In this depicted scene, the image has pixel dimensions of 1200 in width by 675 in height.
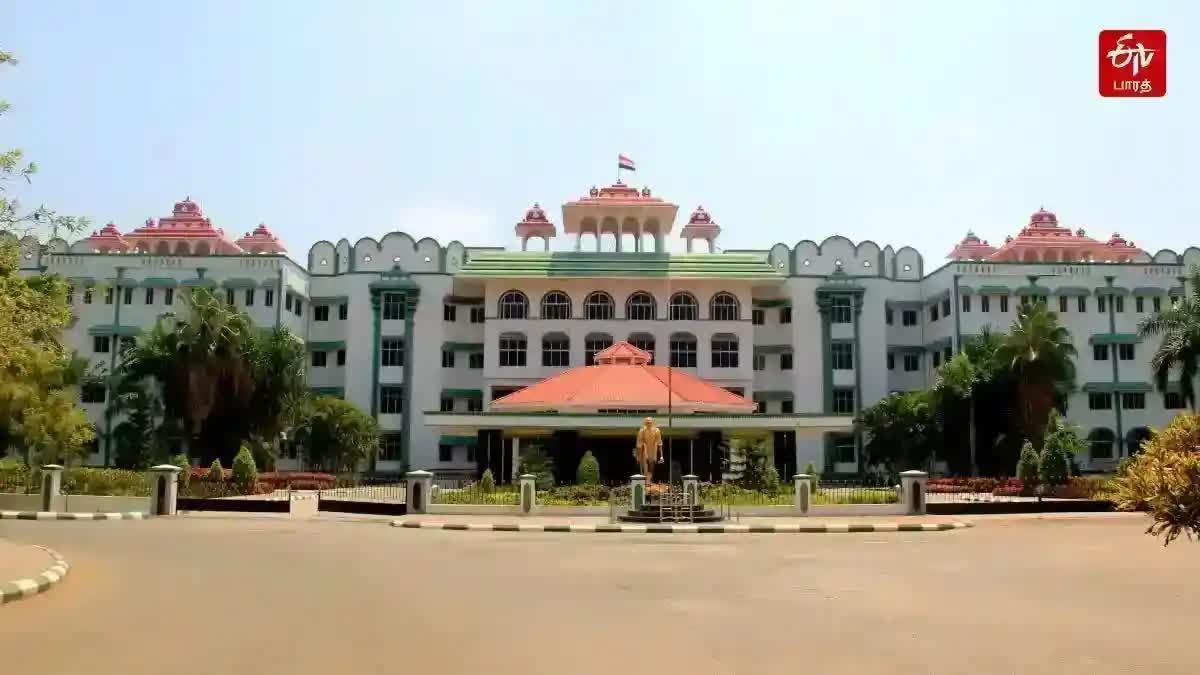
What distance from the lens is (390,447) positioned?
174 feet

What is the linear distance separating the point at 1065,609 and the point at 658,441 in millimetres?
19110

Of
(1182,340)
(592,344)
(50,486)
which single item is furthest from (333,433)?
(1182,340)

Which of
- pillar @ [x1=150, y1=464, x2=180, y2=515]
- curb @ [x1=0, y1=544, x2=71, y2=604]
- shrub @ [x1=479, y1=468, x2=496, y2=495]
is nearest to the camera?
curb @ [x1=0, y1=544, x2=71, y2=604]

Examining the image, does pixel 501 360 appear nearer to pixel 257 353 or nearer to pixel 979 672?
pixel 257 353

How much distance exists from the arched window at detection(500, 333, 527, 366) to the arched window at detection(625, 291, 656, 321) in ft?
18.8

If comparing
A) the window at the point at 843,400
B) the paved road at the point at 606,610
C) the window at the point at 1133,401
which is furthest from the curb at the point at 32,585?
the window at the point at 1133,401

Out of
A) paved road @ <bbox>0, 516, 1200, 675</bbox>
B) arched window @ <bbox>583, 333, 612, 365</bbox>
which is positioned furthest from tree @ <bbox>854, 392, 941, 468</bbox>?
paved road @ <bbox>0, 516, 1200, 675</bbox>

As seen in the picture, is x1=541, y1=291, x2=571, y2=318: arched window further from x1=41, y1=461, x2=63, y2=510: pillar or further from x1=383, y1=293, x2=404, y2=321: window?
x1=41, y1=461, x2=63, y2=510: pillar

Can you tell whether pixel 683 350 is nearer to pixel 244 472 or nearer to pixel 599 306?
pixel 599 306

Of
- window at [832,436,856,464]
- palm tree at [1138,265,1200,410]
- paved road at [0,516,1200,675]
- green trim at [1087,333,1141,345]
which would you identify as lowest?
paved road at [0,516,1200,675]

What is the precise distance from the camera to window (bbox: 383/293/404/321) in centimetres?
5397

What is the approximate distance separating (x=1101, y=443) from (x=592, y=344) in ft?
89.6

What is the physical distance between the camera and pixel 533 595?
38.4ft

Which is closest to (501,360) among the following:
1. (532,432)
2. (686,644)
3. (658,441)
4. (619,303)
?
(619,303)
